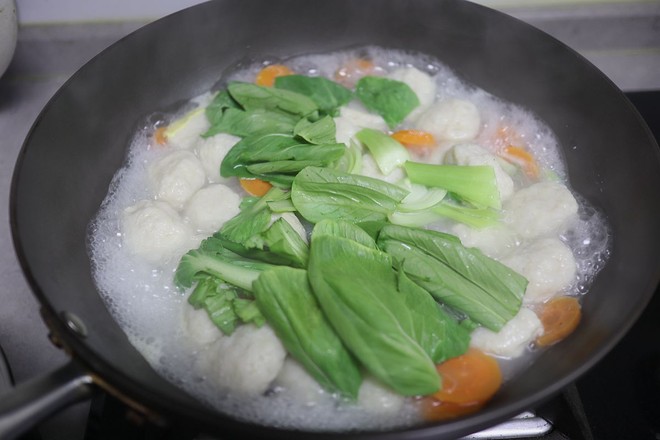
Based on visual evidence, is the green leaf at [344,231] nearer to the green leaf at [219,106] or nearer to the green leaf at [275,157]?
the green leaf at [275,157]

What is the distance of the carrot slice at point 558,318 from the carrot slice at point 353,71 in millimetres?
767

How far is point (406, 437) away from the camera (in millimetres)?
744

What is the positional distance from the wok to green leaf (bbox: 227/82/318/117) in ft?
0.53

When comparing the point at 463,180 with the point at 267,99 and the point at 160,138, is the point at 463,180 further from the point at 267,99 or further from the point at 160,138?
the point at 160,138

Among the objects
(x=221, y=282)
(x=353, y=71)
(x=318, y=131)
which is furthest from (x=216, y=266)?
(x=353, y=71)

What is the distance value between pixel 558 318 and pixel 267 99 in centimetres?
78

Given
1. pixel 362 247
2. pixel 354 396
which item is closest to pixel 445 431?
pixel 354 396

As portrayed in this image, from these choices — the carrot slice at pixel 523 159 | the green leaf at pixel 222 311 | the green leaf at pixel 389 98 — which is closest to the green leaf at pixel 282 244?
the green leaf at pixel 222 311

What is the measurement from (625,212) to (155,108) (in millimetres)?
1046

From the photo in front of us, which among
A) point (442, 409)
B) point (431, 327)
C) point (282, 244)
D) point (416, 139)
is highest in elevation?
point (416, 139)

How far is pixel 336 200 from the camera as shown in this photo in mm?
1150

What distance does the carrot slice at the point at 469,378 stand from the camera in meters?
0.95

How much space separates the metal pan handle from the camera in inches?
28.8

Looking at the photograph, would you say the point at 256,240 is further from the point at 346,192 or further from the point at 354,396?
the point at 354,396
